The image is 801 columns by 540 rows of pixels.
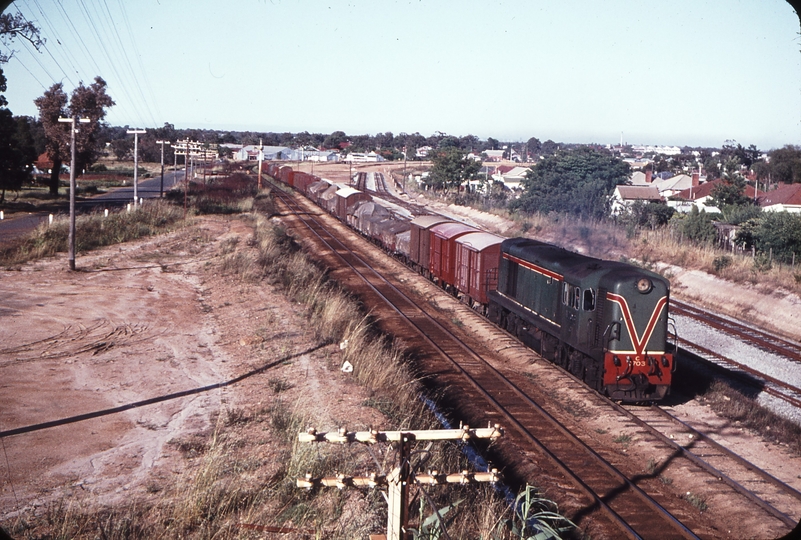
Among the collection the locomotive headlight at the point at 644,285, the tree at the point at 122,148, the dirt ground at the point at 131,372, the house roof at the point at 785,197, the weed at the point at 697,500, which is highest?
the tree at the point at 122,148

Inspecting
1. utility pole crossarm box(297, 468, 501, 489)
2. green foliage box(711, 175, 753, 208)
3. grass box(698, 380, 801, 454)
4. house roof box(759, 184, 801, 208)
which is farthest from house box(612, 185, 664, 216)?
utility pole crossarm box(297, 468, 501, 489)

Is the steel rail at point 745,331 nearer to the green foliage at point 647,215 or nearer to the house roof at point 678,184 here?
the green foliage at point 647,215

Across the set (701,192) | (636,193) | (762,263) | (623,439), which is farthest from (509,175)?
(623,439)

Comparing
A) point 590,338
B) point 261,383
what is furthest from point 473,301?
point 261,383

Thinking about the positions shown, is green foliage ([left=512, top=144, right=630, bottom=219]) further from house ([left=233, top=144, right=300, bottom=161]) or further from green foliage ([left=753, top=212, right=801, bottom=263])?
house ([left=233, top=144, right=300, bottom=161])

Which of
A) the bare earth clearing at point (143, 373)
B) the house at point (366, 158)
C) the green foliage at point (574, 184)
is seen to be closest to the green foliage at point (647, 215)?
the green foliage at point (574, 184)
